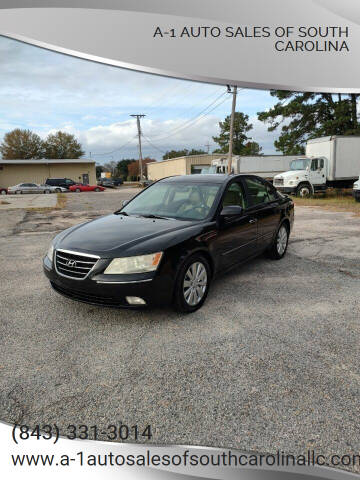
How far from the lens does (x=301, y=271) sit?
5.46 m

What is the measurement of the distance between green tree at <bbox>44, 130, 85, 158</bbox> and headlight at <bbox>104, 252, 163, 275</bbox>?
249 feet

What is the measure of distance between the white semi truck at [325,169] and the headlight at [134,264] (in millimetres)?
18742

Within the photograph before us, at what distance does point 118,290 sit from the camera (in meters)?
3.32

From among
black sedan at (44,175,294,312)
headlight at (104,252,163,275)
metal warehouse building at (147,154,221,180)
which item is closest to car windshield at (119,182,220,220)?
black sedan at (44,175,294,312)

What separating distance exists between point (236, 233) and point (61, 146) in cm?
7613

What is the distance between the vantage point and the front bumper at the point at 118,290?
3.33 meters

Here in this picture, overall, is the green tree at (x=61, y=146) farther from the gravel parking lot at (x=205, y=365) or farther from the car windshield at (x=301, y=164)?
the gravel parking lot at (x=205, y=365)

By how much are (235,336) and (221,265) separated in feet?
3.98

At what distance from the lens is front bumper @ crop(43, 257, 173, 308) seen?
3330 millimetres

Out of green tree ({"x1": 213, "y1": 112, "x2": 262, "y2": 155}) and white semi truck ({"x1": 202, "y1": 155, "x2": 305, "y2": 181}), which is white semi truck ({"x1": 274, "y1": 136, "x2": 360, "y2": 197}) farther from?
green tree ({"x1": 213, "y1": 112, "x2": 262, "y2": 155})

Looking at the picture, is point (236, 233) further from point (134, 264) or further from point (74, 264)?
point (74, 264)

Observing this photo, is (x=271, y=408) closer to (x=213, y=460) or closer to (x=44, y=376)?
(x=213, y=460)

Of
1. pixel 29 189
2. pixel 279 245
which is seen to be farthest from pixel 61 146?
pixel 279 245

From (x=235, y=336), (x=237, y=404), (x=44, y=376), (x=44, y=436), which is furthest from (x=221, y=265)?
(x=44, y=436)
